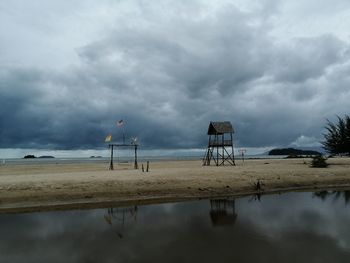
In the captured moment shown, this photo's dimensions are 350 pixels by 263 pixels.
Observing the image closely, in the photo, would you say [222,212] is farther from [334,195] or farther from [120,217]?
[334,195]

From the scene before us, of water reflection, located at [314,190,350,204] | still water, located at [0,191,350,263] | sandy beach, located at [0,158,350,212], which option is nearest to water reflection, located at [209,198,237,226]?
still water, located at [0,191,350,263]

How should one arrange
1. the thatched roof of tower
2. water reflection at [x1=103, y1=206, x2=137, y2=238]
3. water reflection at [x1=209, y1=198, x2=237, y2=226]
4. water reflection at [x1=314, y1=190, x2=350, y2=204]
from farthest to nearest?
the thatched roof of tower
water reflection at [x1=314, y1=190, x2=350, y2=204]
water reflection at [x1=209, y1=198, x2=237, y2=226]
water reflection at [x1=103, y1=206, x2=137, y2=238]

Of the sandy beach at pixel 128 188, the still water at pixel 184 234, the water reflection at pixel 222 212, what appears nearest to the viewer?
the still water at pixel 184 234

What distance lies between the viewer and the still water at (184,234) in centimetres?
1210

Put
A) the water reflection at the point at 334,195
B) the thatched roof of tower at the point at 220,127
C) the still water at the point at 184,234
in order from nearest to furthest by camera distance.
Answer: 1. the still water at the point at 184,234
2. the water reflection at the point at 334,195
3. the thatched roof of tower at the point at 220,127

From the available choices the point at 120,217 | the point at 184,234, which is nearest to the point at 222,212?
the point at 184,234

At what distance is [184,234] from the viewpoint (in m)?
15.2

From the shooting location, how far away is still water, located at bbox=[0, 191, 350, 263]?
12102 mm

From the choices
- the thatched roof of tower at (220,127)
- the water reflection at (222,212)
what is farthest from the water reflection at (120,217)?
the thatched roof of tower at (220,127)

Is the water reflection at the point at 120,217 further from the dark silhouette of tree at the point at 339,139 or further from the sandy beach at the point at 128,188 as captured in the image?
the dark silhouette of tree at the point at 339,139

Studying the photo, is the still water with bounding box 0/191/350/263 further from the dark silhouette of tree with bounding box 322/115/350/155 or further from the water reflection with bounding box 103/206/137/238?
the dark silhouette of tree with bounding box 322/115/350/155

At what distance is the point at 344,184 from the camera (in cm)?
3412

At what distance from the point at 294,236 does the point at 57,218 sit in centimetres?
1256

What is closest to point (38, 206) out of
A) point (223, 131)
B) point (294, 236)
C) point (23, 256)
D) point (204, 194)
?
point (23, 256)
